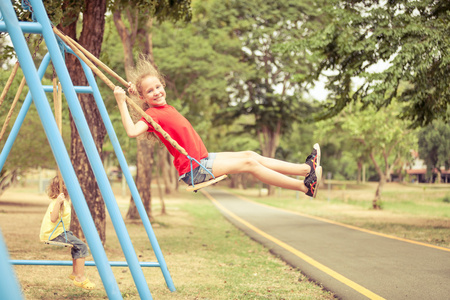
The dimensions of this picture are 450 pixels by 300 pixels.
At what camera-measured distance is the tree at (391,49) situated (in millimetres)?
10828

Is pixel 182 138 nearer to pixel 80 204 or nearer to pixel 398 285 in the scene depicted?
pixel 80 204

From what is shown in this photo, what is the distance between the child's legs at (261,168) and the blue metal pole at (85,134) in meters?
1.11

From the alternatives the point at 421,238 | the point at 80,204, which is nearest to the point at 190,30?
the point at 421,238

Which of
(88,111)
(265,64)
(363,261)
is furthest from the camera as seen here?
(265,64)

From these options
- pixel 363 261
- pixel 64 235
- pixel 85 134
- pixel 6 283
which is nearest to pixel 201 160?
pixel 85 134

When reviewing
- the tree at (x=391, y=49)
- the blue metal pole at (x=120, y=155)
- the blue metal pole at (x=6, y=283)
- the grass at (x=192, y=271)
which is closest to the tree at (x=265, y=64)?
the tree at (x=391, y=49)

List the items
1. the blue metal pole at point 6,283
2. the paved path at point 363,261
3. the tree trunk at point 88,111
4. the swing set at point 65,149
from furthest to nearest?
the tree trunk at point 88,111 → the paved path at point 363,261 → the swing set at point 65,149 → the blue metal pole at point 6,283

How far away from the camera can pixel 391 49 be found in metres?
11.4

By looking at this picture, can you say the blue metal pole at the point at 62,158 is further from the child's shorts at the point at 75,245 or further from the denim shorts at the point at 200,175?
the child's shorts at the point at 75,245

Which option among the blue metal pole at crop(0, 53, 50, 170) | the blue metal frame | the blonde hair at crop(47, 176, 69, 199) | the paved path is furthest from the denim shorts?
the paved path

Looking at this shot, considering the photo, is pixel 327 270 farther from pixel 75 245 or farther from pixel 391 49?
pixel 391 49

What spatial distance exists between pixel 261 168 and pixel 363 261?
451 centimetres

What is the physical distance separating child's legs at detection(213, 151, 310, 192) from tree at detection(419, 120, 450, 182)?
23051 millimetres

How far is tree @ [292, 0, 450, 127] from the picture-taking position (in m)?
10.8
